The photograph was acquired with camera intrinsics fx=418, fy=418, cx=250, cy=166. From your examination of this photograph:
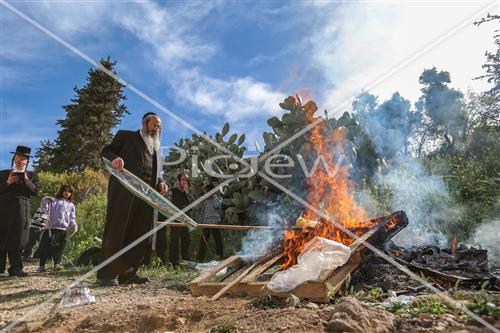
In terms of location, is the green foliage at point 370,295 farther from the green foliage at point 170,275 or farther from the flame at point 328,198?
the green foliage at point 170,275

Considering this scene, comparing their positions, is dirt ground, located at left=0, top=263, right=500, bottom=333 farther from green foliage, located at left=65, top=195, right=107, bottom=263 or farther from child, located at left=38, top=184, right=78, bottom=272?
green foliage, located at left=65, top=195, right=107, bottom=263

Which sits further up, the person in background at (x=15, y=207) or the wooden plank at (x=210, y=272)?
the person in background at (x=15, y=207)

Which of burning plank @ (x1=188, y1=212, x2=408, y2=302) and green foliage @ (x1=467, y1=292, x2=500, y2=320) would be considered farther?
burning plank @ (x1=188, y1=212, x2=408, y2=302)

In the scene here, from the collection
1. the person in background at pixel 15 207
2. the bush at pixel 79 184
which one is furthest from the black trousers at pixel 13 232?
the bush at pixel 79 184

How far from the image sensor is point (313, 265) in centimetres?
442

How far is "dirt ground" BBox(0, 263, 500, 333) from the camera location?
118 inches

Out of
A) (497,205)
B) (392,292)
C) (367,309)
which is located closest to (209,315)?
(367,309)

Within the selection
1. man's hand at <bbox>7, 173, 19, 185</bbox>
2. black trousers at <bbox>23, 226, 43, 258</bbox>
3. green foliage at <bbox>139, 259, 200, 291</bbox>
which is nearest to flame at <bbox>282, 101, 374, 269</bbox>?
green foliage at <bbox>139, 259, 200, 291</bbox>

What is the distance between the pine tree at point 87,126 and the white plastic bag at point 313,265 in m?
29.0

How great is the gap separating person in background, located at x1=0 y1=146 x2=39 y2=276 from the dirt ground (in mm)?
2219

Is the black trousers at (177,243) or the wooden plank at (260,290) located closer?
the wooden plank at (260,290)

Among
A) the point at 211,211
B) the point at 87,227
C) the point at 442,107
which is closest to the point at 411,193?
the point at 211,211

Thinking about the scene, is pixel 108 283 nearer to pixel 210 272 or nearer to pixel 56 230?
pixel 210 272

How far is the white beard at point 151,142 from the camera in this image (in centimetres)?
664
